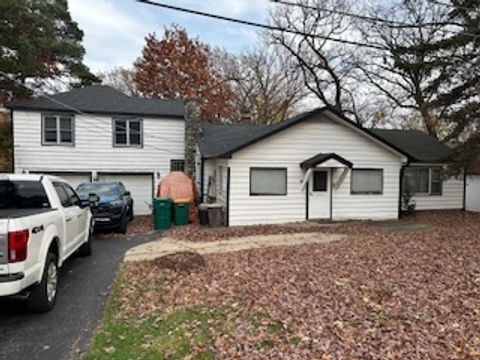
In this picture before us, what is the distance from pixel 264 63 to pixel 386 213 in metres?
19.7

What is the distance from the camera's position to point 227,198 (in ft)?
45.7

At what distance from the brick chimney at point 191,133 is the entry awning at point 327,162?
6.60 m

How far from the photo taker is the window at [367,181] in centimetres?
1557

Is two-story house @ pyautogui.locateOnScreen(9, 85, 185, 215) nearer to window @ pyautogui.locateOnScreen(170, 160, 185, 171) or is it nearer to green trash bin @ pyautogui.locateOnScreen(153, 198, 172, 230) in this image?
window @ pyautogui.locateOnScreen(170, 160, 185, 171)

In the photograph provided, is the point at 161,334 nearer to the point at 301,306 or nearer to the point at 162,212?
the point at 301,306

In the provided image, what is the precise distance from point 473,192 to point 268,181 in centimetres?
1347

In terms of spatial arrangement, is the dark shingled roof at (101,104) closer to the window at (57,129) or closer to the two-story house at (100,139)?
the two-story house at (100,139)

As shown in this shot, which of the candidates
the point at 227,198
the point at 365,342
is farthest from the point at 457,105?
the point at 365,342

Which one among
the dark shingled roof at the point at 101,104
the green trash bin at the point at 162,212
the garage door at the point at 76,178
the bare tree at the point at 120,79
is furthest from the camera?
the bare tree at the point at 120,79

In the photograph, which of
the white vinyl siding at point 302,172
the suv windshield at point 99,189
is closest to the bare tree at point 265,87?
the white vinyl siding at point 302,172

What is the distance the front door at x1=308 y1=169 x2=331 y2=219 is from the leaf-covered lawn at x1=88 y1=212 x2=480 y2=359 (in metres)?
5.94

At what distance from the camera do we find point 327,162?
14258 mm

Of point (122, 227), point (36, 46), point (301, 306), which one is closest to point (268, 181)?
point (122, 227)

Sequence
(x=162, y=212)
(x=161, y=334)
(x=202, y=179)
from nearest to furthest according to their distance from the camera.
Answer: (x=161, y=334), (x=162, y=212), (x=202, y=179)
